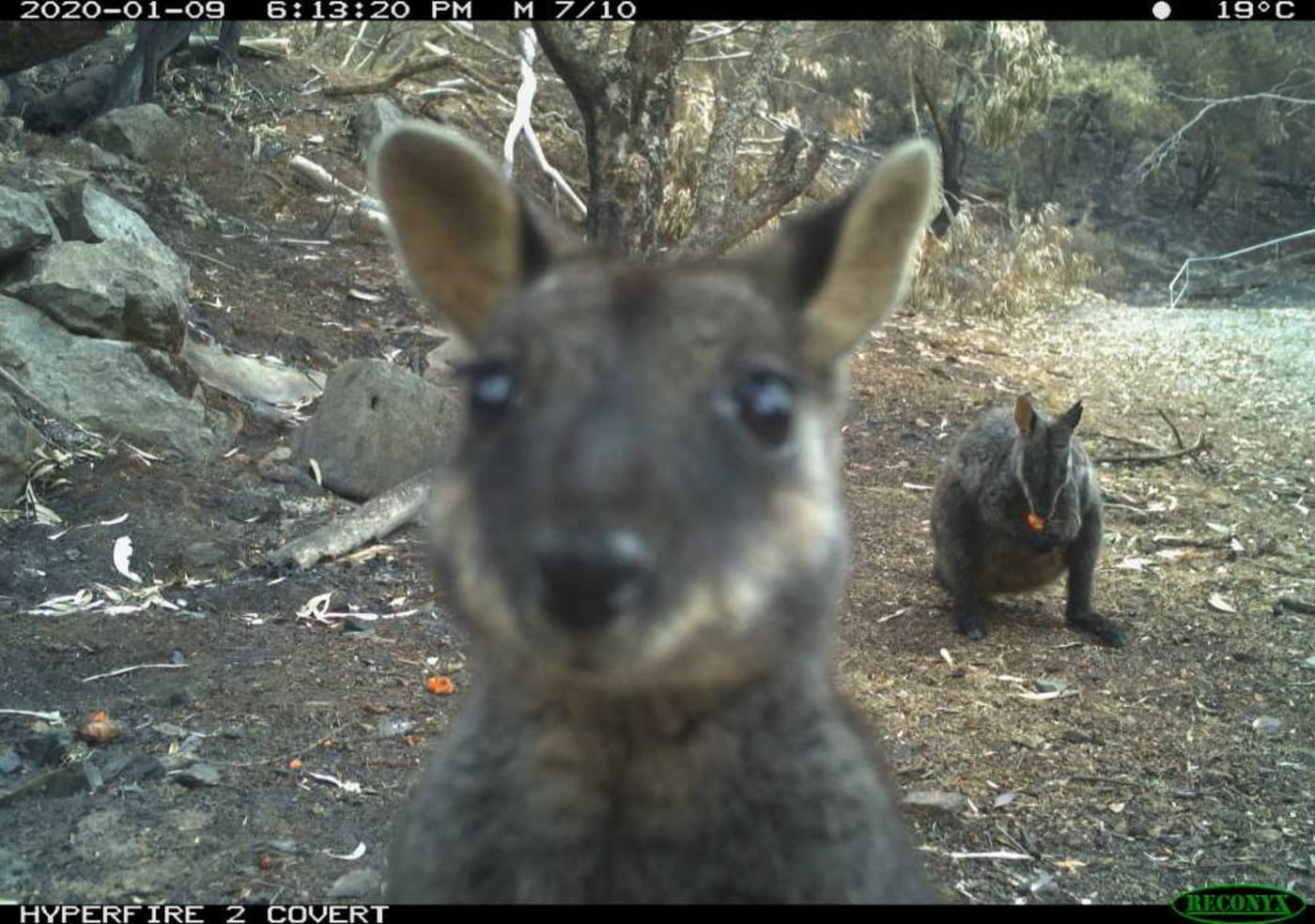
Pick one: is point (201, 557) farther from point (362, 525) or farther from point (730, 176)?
point (730, 176)

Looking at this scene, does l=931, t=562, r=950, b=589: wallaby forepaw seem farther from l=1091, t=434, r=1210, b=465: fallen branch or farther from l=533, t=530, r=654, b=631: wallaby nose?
l=533, t=530, r=654, b=631: wallaby nose

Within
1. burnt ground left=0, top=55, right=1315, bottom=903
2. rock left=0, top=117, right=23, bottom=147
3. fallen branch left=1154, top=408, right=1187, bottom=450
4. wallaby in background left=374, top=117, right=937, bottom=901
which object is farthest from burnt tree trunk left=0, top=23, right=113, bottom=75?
fallen branch left=1154, top=408, right=1187, bottom=450

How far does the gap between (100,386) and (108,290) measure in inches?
33.1

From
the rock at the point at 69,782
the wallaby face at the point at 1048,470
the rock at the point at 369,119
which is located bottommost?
the rock at the point at 69,782

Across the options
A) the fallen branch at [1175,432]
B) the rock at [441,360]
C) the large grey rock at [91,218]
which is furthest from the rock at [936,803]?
the large grey rock at [91,218]

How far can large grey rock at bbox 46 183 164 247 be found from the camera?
10.6 metres

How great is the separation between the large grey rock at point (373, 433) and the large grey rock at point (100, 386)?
81cm

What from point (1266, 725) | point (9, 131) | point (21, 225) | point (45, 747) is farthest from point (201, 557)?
point (9, 131)

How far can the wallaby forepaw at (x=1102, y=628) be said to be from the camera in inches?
323

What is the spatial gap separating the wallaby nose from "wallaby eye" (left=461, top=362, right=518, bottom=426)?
0.50 m

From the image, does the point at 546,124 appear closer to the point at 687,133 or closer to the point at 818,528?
the point at 687,133

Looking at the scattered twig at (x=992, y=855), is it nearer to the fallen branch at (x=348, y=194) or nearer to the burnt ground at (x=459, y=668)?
the burnt ground at (x=459, y=668)

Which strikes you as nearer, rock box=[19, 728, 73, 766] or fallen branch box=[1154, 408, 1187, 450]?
rock box=[19, 728, 73, 766]

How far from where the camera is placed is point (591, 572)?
217 cm
